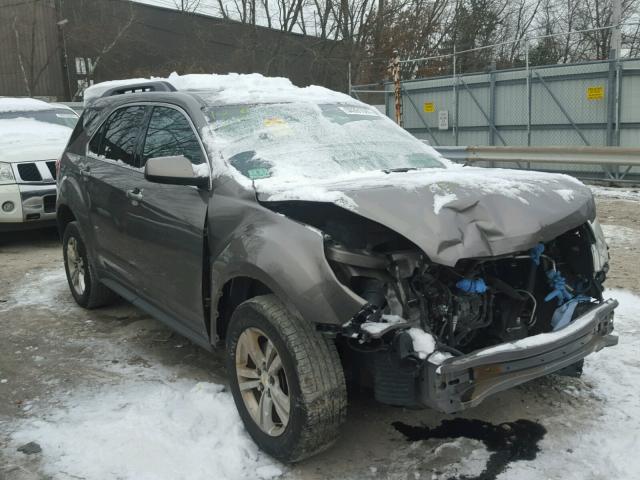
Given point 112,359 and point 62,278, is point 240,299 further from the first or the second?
point 62,278

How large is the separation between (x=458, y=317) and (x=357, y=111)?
1981 mm

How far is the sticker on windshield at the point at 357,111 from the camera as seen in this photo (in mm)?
4320

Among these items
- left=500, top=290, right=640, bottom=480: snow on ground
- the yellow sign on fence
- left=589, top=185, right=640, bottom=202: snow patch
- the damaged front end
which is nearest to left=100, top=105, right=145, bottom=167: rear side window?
the damaged front end

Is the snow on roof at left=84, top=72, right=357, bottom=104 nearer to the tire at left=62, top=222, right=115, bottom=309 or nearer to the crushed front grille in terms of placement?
the tire at left=62, top=222, right=115, bottom=309

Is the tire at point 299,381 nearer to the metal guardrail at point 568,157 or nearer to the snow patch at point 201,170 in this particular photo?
the snow patch at point 201,170

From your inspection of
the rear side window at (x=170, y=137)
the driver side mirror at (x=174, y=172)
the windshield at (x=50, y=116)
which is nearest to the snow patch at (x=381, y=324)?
the driver side mirror at (x=174, y=172)

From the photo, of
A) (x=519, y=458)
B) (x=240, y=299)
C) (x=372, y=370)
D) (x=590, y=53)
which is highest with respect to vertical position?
(x=590, y=53)

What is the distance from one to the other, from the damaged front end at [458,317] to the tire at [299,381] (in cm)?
18

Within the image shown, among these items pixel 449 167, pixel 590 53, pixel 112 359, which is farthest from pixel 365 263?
pixel 590 53

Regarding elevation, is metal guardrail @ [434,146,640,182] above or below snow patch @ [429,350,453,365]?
above

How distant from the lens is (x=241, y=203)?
3.24m

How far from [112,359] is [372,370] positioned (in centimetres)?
228

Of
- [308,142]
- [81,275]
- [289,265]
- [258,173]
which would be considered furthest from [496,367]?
[81,275]

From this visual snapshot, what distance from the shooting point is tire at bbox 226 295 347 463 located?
2.74 m
